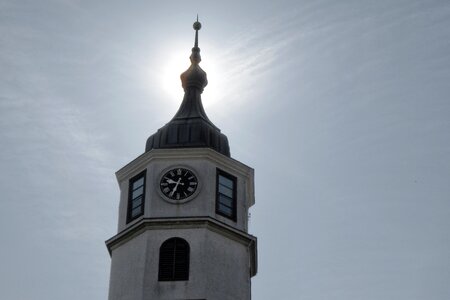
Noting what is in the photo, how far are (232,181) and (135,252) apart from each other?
18.0 ft

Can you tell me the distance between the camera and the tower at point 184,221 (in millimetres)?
50688

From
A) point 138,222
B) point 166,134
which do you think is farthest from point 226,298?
point 166,134

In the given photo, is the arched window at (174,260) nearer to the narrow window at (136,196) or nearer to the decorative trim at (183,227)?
the decorative trim at (183,227)

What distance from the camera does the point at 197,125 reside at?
5581 cm

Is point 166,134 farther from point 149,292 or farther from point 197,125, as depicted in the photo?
point 149,292

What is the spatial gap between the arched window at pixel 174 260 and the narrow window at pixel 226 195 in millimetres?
2366

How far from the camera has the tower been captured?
5069 centimetres

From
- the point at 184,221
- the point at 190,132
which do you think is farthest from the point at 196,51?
the point at 184,221

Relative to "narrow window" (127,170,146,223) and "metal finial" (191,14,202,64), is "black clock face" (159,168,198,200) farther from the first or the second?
"metal finial" (191,14,202,64)

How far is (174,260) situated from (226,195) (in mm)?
4234

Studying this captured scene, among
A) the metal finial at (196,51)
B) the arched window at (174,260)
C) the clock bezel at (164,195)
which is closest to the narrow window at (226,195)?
the clock bezel at (164,195)

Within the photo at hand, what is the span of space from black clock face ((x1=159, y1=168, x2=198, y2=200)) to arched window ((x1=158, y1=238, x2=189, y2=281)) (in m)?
2.22

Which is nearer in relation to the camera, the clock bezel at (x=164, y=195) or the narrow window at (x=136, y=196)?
the clock bezel at (x=164, y=195)

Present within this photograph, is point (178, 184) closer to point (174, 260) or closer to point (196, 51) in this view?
point (174, 260)
